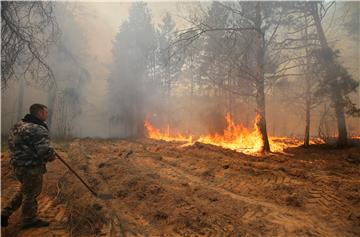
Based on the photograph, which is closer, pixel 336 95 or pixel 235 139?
pixel 336 95

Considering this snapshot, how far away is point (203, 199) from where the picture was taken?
21.5 feet

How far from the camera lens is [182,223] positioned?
17.6 feet

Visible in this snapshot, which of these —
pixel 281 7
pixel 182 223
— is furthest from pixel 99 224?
pixel 281 7

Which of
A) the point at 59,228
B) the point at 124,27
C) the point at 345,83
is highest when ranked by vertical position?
the point at 124,27

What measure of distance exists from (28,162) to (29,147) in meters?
0.28

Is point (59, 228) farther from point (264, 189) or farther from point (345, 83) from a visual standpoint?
point (345, 83)

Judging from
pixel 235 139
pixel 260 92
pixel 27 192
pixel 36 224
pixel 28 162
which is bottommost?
pixel 36 224

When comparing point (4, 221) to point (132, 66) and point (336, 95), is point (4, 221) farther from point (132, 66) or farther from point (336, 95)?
point (132, 66)

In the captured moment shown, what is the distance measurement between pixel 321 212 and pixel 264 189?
5.12 ft

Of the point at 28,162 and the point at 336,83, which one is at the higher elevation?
the point at 336,83

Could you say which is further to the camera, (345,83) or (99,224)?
(345,83)

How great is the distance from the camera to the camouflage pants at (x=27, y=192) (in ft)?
17.0

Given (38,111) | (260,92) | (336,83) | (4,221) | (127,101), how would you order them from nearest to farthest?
(4,221) < (38,111) < (336,83) < (260,92) < (127,101)

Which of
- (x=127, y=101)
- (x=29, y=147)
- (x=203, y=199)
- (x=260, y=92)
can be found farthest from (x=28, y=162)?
(x=127, y=101)
